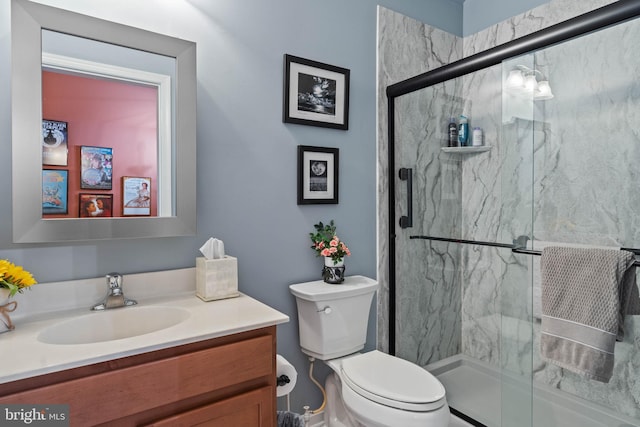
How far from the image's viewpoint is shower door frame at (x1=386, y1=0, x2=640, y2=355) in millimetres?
1300

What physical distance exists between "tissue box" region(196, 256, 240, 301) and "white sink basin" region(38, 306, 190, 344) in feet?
0.48

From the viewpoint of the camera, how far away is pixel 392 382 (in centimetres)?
161

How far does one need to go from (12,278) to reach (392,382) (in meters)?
1.44

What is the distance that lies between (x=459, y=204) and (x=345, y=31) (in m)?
1.31

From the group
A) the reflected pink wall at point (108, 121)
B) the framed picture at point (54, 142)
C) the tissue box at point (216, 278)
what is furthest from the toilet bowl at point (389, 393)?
the framed picture at point (54, 142)

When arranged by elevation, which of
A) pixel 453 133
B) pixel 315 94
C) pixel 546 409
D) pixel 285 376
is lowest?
pixel 546 409

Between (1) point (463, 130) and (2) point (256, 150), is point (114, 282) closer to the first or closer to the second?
(2) point (256, 150)

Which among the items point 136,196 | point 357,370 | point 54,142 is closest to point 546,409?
point 357,370

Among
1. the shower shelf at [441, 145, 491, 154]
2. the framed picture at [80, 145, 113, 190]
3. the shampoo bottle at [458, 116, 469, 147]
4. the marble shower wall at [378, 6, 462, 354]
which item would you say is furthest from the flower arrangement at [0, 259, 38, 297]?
the shampoo bottle at [458, 116, 469, 147]

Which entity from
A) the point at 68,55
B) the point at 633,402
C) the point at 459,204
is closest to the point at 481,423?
the point at 633,402

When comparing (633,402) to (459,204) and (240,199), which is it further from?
(240,199)

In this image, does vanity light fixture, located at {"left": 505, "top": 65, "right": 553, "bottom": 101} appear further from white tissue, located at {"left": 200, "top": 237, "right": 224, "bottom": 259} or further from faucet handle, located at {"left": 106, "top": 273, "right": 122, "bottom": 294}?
faucet handle, located at {"left": 106, "top": 273, "right": 122, "bottom": 294}

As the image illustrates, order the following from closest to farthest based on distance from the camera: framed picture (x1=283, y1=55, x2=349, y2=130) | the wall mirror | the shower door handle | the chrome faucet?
the wall mirror
the chrome faucet
framed picture (x1=283, y1=55, x2=349, y2=130)
the shower door handle

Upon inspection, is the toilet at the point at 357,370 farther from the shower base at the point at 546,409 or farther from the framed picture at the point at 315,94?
the framed picture at the point at 315,94
